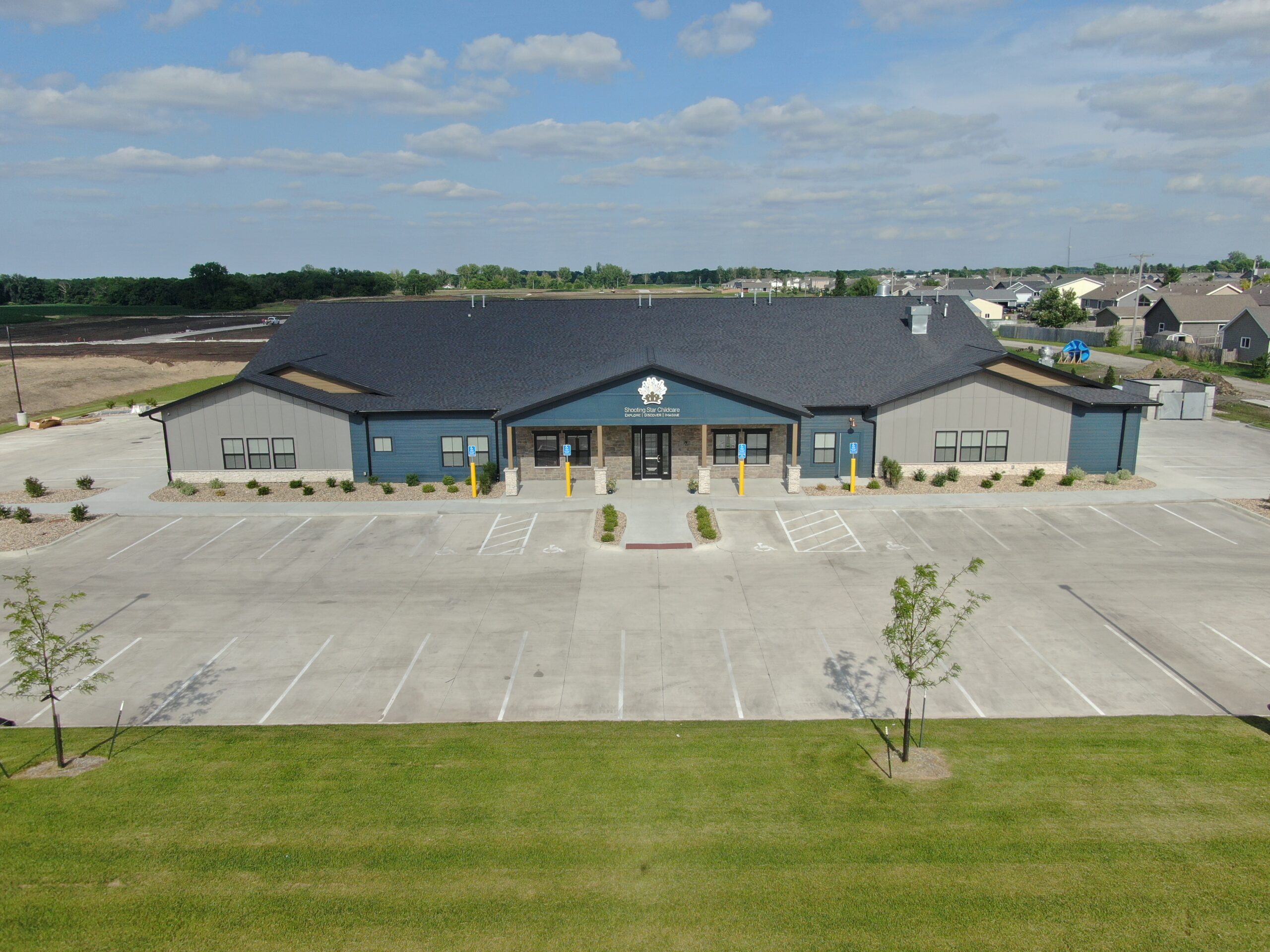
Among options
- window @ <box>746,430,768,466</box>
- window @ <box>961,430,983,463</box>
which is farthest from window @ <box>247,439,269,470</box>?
window @ <box>961,430,983,463</box>

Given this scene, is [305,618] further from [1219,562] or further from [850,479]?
[1219,562]

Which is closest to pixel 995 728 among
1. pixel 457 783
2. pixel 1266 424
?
pixel 457 783

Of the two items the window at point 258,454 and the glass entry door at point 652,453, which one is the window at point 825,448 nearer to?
the glass entry door at point 652,453

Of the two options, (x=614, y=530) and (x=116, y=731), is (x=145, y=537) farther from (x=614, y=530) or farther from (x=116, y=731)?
(x=614, y=530)

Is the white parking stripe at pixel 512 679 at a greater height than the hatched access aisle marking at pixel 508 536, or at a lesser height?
lesser

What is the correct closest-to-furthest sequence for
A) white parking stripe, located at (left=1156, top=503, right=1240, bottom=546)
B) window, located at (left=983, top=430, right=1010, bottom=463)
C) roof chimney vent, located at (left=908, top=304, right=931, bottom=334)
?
white parking stripe, located at (left=1156, top=503, right=1240, bottom=546)
window, located at (left=983, top=430, right=1010, bottom=463)
roof chimney vent, located at (left=908, top=304, right=931, bottom=334)

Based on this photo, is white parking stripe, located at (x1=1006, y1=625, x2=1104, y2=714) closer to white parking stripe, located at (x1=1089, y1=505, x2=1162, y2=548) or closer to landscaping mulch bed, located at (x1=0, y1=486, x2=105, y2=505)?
white parking stripe, located at (x1=1089, y1=505, x2=1162, y2=548)

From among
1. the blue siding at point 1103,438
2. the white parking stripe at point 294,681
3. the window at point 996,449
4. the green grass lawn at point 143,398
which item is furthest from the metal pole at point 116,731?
the green grass lawn at point 143,398
